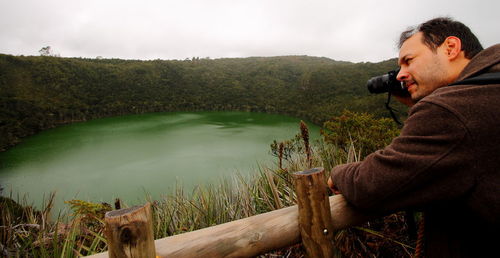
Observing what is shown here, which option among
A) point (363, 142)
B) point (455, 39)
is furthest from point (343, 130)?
point (455, 39)

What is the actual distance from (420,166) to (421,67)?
0.40 m

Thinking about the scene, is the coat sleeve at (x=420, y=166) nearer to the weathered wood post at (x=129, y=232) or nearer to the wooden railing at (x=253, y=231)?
the wooden railing at (x=253, y=231)

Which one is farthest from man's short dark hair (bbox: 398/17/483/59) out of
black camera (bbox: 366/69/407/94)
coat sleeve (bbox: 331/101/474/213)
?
coat sleeve (bbox: 331/101/474/213)

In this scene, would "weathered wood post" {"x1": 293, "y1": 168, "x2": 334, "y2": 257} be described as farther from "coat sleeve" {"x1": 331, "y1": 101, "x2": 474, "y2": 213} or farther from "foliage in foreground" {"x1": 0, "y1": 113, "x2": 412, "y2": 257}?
"foliage in foreground" {"x1": 0, "y1": 113, "x2": 412, "y2": 257}

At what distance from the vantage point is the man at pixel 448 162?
56 centimetres

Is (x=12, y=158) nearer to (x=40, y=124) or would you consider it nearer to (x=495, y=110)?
(x=40, y=124)

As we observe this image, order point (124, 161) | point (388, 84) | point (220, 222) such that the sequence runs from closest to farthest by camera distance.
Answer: point (388, 84), point (220, 222), point (124, 161)

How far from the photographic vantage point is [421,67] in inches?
32.7

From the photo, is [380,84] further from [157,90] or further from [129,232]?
[157,90]

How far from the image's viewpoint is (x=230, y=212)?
6.55 feet

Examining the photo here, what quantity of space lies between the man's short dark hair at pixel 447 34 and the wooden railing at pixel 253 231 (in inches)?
22.9

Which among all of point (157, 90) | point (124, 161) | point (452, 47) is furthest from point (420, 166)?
point (157, 90)

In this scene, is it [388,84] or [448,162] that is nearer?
[448,162]

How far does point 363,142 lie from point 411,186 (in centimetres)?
270
